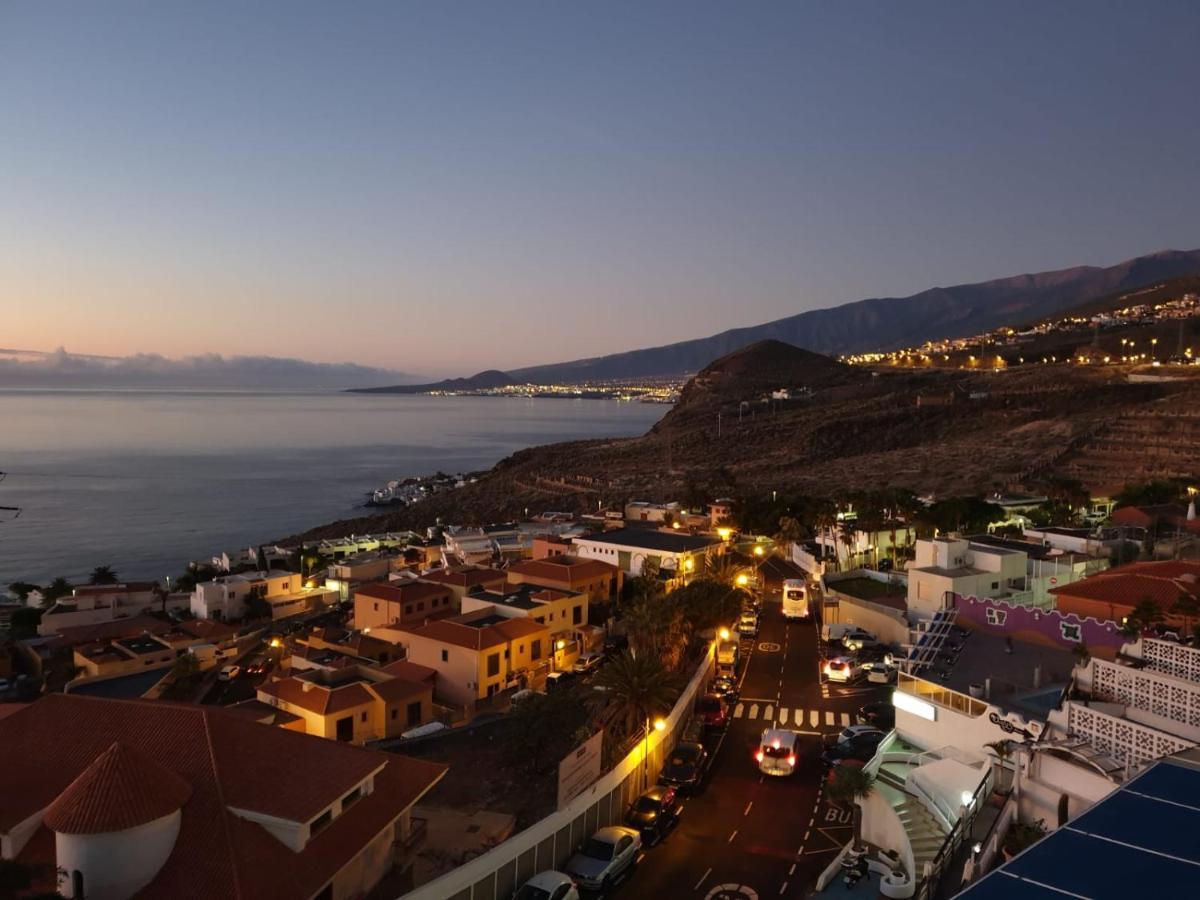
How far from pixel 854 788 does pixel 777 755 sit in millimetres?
2463

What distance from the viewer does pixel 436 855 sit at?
10844 mm

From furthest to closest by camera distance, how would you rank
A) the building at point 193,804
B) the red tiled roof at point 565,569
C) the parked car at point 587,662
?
the red tiled roof at point 565,569, the parked car at point 587,662, the building at point 193,804

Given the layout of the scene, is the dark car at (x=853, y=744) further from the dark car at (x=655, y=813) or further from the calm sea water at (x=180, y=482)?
the calm sea water at (x=180, y=482)

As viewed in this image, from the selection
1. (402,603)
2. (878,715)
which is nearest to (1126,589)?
(878,715)

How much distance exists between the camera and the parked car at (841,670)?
1880 centimetres

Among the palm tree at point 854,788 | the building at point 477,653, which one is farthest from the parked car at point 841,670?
the building at point 477,653

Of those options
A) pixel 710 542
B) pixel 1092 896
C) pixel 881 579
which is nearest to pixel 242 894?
pixel 1092 896

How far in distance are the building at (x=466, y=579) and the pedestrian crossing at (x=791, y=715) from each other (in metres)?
12.7

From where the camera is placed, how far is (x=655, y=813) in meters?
12.2

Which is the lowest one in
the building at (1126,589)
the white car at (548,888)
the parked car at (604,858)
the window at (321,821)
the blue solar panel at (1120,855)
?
the parked car at (604,858)

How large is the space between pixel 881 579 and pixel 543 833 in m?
19.9

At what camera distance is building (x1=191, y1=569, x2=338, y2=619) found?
3484 cm

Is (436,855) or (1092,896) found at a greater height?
(1092,896)

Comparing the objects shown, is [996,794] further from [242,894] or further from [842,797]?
[242,894]
